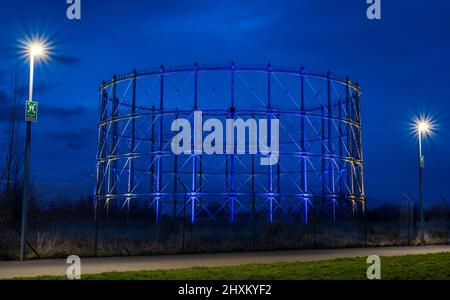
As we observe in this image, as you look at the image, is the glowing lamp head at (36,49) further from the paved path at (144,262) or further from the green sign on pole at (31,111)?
the paved path at (144,262)

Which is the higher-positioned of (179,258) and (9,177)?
(9,177)

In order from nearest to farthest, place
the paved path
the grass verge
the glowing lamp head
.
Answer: the grass verge
the paved path
the glowing lamp head

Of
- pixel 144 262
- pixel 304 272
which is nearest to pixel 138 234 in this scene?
Result: pixel 144 262

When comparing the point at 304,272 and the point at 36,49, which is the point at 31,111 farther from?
the point at 304,272

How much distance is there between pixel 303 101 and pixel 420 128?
12.5 m

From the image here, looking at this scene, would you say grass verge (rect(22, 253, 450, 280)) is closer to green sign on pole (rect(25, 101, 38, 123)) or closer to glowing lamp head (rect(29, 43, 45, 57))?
green sign on pole (rect(25, 101, 38, 123))

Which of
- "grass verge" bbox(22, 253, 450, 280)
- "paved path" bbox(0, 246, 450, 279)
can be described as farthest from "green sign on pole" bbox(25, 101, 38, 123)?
"grass verge" bbox(22, 253, 450, 280)

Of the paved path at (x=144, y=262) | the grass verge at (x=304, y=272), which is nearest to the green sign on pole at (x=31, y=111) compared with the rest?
the paved path at (x=144, y=262)
